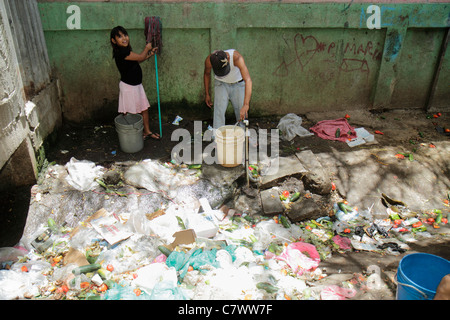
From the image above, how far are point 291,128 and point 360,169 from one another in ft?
4.81

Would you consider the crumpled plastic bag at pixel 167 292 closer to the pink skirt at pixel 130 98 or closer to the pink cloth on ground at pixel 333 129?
the pink skirt at pixel 130 98

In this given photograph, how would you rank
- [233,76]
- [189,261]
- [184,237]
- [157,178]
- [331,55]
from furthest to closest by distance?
[331,55] < [233,76] < [157,178] < [184,237] < [189,261]

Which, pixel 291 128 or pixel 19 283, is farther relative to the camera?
pixel 291 128

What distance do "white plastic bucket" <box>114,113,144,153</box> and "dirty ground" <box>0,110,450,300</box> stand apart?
5.0 inches

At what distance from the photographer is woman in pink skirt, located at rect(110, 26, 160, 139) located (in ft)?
16.5

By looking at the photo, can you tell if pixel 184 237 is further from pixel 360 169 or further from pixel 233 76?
pixel 360 169

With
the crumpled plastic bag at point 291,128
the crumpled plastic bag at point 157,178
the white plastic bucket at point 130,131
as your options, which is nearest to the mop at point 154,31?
the white plastic bucket at point 130,131

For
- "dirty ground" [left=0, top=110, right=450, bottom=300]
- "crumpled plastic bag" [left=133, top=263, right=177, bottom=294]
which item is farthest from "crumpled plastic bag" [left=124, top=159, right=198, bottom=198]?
"crumpled plastic bag" [left=133, top=263, right=177, bottom=294]

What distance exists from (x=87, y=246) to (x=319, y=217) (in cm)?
286

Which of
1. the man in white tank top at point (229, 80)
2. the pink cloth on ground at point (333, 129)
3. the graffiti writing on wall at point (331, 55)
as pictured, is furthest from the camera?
the graffiti writing on wall at point (331, 55)

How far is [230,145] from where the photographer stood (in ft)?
15.8

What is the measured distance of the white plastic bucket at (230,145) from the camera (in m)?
4.75

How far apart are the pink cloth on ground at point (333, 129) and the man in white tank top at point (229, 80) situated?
1.72 meters

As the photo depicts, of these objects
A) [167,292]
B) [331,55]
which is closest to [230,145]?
[167,292]
